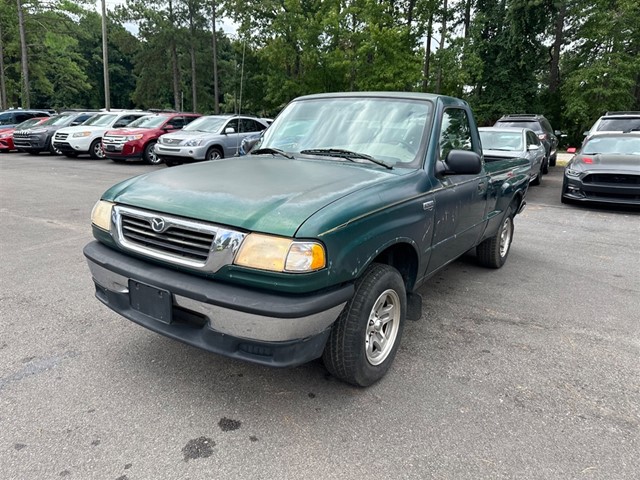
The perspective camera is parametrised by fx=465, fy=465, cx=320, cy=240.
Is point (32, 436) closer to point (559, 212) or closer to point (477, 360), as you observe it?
point (477, 360)

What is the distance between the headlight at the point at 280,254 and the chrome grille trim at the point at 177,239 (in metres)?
0.06

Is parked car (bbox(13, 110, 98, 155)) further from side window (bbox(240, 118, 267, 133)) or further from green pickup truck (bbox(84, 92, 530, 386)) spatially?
green pickup truck (bbox(84, 92, 530, 386))

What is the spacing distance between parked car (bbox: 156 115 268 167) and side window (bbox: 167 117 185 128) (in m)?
1.81

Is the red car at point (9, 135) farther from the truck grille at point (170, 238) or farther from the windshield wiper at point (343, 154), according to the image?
the truck grille at point (170, 238)

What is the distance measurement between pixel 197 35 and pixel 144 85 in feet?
26.9

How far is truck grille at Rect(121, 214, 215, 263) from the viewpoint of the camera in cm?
245

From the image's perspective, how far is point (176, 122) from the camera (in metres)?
17.2

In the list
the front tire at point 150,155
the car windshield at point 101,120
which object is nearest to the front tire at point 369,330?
the front tire at point 150,155

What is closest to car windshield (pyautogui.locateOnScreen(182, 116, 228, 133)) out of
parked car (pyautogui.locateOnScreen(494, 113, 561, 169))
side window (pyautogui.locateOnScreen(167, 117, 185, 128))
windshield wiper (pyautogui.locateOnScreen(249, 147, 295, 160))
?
side window (pyautogui.locateOnScreen(167, 117, 185, 128))

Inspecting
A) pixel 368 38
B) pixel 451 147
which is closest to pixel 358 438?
pixel 451 147

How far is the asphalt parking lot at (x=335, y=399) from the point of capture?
2268mm

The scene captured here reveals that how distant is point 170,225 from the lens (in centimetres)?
253

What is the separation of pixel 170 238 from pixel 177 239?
0.05m

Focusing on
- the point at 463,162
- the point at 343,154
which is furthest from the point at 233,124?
the point at 463,162
